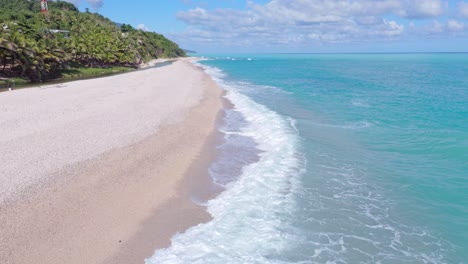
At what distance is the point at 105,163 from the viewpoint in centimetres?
1332

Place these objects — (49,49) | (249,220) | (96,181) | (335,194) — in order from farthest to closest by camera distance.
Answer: (49,49) < (335,194) < (96,181) < (249,220)

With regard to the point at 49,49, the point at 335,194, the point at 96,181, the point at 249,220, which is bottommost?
the point at 249,220

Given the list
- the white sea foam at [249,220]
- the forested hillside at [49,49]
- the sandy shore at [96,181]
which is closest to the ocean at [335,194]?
the white sea foam at [249,220]

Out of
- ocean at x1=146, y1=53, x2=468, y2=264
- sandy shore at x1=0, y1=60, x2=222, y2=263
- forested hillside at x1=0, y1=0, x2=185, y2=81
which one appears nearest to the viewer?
sandy shore at x1=0, y1=60, x2=222, y2=263

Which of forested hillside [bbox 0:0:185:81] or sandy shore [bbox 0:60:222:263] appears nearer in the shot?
sandy shore [bbox 0:60:222:263]

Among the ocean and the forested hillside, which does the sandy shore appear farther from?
the forested hillside

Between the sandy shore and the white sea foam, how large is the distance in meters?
0.54

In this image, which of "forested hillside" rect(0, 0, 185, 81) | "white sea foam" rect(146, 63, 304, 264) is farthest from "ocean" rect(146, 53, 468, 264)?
"forested hillside" rect(0, 0, 185, 81)

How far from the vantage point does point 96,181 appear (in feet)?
38.8

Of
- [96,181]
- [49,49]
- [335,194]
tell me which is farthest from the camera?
[49,49]

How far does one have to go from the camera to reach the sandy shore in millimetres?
8477

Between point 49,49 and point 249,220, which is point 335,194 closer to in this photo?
point 249,220

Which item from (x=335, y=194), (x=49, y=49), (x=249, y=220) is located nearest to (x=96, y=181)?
(x=249, y=220)

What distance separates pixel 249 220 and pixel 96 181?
549 cm
